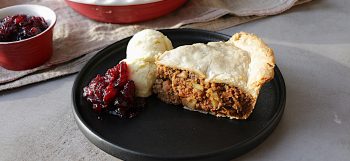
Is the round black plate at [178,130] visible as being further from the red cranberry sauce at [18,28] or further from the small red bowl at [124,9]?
the small red bowl at [124,9]

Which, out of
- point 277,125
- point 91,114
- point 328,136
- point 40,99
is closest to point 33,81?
point 40,99

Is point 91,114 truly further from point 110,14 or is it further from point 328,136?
point 328,136

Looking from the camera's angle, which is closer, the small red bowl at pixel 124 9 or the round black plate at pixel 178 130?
the round black plate at pixel 178 130

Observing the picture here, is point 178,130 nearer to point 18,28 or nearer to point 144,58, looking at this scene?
point 144,58

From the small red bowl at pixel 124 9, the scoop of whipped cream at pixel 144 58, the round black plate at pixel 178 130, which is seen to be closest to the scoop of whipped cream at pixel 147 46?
the scoop of whipped cream at pixel 144 58

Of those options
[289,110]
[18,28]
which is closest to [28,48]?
[18,28]

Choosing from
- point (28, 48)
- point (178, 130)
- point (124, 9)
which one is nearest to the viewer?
point (178, 130)
